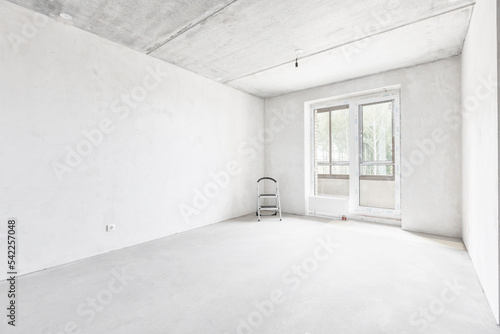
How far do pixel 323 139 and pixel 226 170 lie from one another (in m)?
2.40

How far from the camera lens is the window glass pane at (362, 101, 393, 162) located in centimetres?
452

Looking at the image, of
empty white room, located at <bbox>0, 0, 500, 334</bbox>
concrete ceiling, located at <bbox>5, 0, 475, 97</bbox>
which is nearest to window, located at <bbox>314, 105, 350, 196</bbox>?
empty white room, located at <bbox>0, 0, 500, 334</bbox>

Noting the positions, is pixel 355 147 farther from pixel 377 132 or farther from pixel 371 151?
pixel 377 132

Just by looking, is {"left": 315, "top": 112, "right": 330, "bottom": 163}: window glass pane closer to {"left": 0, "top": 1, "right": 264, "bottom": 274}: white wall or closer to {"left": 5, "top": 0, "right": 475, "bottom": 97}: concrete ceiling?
{"left": 5, "top": 0, "right": 475, "bottom": 97}: concrete ceiling

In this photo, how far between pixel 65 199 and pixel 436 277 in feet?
12.9

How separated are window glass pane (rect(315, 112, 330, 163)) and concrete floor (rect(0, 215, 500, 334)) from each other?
8.69 feet

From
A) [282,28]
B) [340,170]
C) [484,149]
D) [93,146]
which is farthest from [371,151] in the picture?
[93,146]

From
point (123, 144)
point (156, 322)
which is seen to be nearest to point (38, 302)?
point (156, 322)

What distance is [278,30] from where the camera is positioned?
9.68 ft

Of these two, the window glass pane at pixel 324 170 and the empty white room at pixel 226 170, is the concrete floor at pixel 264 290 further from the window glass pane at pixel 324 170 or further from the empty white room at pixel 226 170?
the window glass pane at pixel 324 170

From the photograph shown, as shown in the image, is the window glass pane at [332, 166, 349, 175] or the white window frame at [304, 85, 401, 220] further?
the window glass pane at [332, 166, 349, 175]

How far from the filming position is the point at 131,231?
338 cm

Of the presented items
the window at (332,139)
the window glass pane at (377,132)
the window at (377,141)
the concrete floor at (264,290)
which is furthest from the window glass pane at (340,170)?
the concrete floor at (264,290)

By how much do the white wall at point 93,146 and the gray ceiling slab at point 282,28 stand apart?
71 cm
